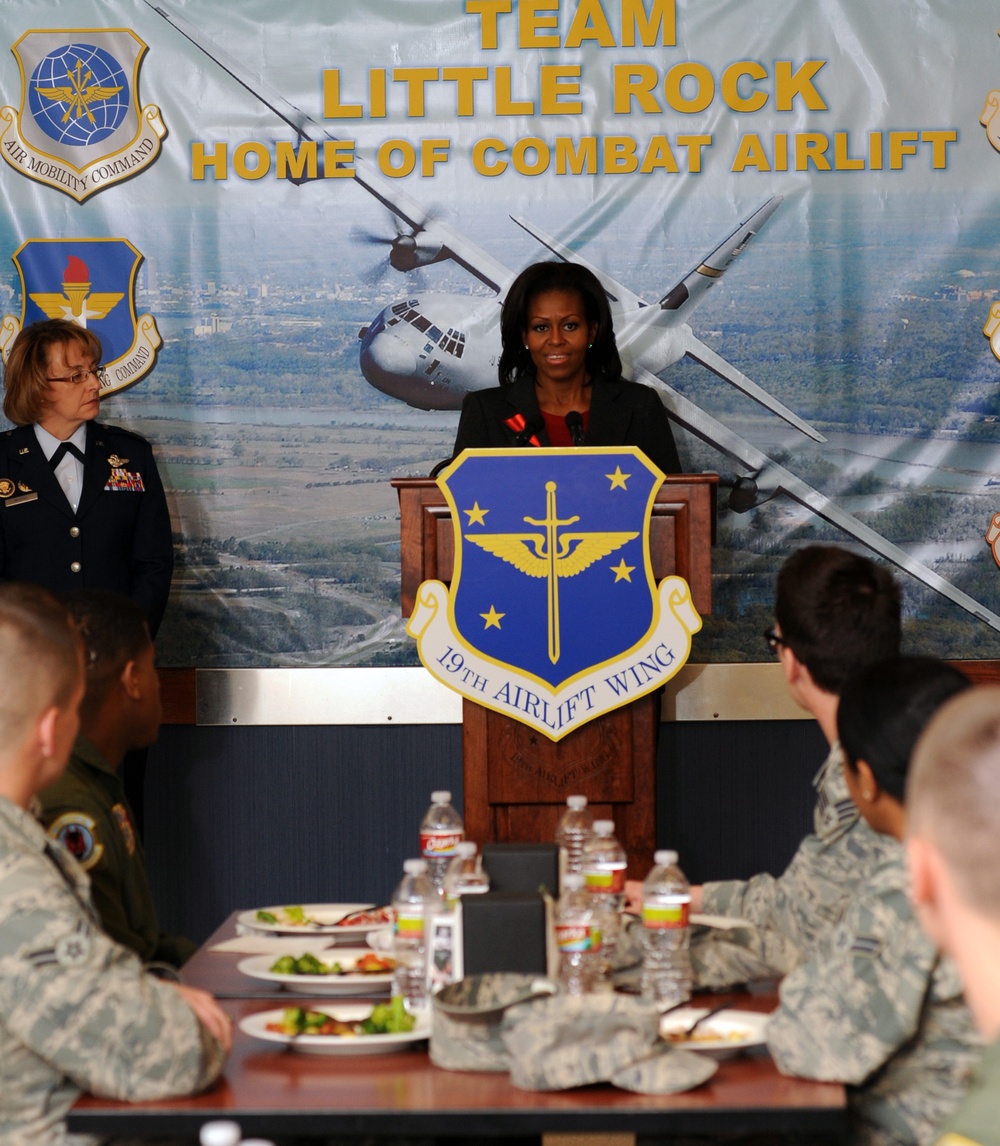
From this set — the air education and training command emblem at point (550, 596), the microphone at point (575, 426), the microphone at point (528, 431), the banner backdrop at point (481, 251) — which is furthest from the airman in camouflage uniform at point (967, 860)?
the banner backdrop at point (481, 251)

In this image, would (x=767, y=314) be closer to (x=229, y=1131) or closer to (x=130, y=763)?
(x=130, y=763)

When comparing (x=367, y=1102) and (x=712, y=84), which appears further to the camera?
(x=712, y=84)

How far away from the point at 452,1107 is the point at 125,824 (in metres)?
0.99

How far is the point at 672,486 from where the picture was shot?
338 cm

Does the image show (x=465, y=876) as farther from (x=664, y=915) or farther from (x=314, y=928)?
(x=314, y=928)

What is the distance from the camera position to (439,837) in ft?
8.19

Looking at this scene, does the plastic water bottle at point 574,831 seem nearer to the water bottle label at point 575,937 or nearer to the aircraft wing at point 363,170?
the water bottle label at point 575,937

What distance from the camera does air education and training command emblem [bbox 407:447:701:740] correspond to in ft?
10.8

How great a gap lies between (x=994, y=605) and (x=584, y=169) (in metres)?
1.80

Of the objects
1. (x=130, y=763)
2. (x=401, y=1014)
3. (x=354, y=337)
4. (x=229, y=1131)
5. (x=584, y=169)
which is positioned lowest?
(x=130, y=763)

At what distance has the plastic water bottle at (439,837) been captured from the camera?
2.50 meters

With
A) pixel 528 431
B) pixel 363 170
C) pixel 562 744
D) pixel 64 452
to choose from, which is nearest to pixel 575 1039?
pixel 562 744

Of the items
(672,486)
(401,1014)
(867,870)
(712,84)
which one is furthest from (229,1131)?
(712,84)

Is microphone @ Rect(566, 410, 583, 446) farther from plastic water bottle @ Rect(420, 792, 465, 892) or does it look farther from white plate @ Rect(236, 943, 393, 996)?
white plate @ Rect(236, 943, 393, 996)
